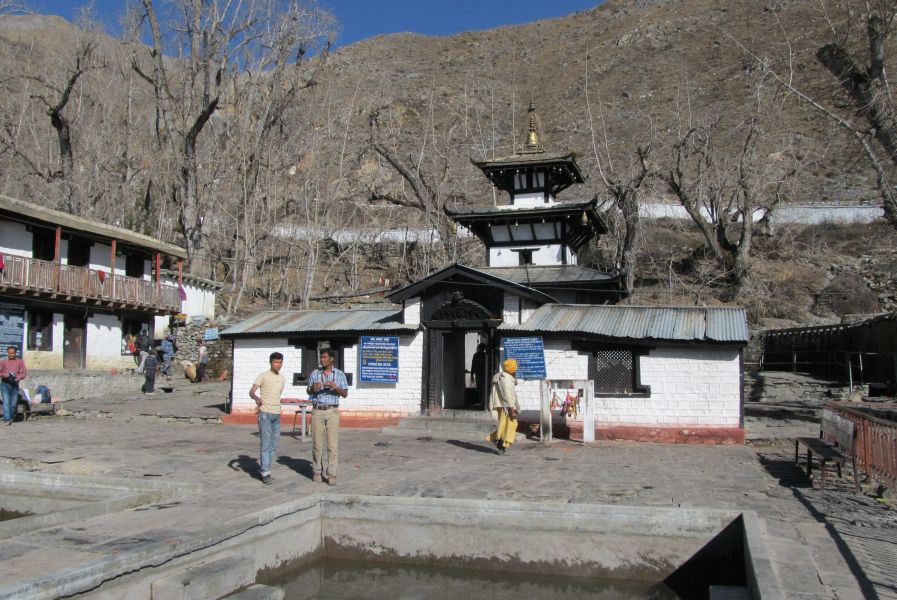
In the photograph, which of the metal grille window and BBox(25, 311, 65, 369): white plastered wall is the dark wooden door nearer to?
BBox(25, 311, 65, 369): white plastered wall

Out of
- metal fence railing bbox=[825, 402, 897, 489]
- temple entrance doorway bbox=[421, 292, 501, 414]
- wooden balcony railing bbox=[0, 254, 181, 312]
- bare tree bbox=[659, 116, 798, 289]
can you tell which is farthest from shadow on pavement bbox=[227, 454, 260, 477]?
bare tree bbox=[659, 116, 798, 289]

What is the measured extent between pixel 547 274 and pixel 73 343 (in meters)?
18.9

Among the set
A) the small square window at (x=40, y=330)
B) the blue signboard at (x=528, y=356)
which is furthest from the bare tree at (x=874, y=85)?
the small square window at (x=40, y=330)

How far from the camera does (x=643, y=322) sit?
1708 cm

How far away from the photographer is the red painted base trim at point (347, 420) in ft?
59.7

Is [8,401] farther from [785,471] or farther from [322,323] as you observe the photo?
[785,471]

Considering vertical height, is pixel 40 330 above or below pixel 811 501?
above

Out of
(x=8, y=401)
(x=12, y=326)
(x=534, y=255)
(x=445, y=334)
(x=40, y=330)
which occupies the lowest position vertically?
(x=8, y=401)

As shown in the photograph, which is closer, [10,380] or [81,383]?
[10,380]

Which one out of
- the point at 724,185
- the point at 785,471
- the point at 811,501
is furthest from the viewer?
the point at 724,185

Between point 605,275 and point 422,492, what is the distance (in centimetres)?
1544

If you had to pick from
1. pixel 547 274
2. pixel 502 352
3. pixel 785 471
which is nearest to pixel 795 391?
pixel 547 274

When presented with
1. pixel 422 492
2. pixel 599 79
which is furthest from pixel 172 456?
pixel 599 79

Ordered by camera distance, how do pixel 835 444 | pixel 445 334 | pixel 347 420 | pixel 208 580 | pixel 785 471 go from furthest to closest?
pixel 445 334
pixel 347 420
pixel 785 471
pixel 835 444
pixel 208 580
